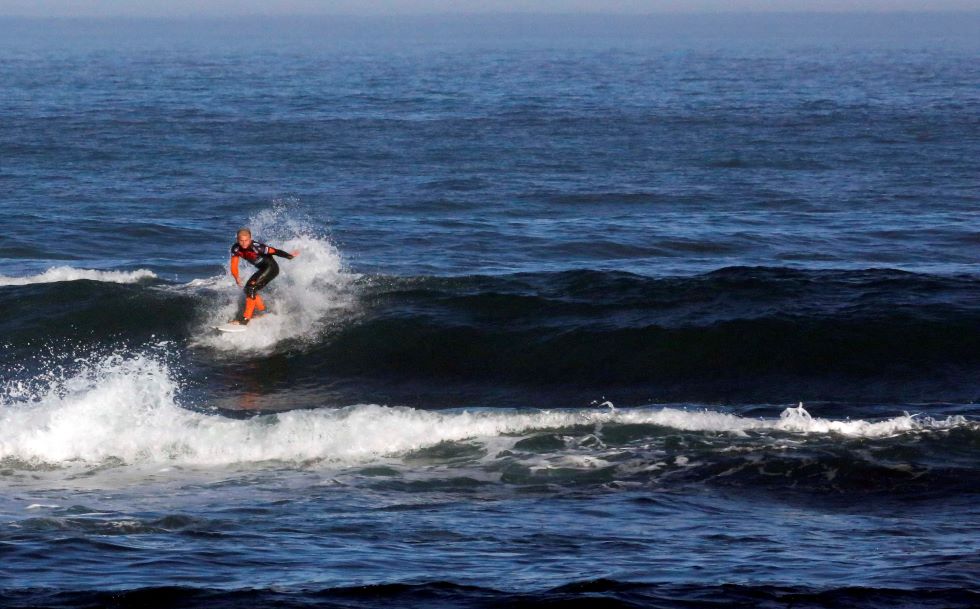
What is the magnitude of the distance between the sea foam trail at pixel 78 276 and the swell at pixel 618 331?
0.46 m

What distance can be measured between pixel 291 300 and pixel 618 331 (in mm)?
5222

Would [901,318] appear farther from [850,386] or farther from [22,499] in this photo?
[22,499]

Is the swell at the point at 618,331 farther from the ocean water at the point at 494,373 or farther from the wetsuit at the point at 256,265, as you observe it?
the wetsuit at the point at 256,265

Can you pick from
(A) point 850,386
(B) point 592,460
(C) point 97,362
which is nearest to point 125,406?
(C) point 97,362

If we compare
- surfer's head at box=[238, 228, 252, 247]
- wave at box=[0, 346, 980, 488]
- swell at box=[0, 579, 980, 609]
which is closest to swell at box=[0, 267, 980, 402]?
surfer's head at box=[238, 228, 252, 247]

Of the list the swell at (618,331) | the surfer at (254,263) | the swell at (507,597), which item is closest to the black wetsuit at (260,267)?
the surfer at (254,263)

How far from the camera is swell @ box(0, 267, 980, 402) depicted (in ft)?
59.4

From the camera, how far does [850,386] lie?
17578 millimetres

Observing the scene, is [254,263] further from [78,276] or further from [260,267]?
[78,276]

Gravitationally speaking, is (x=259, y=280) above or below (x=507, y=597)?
above

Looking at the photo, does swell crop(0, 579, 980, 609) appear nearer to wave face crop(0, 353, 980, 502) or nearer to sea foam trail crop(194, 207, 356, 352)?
wave face crop(0, 353, 980, 502)

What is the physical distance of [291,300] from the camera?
2122cm

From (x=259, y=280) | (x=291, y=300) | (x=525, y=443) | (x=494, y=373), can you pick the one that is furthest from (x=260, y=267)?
(x=525, y=443)

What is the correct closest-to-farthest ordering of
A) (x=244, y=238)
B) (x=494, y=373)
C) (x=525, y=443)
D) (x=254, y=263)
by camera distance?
(x=525, y=443) < (x=494, y=373) < (x=244, y=238) < (x=254, y=263)
